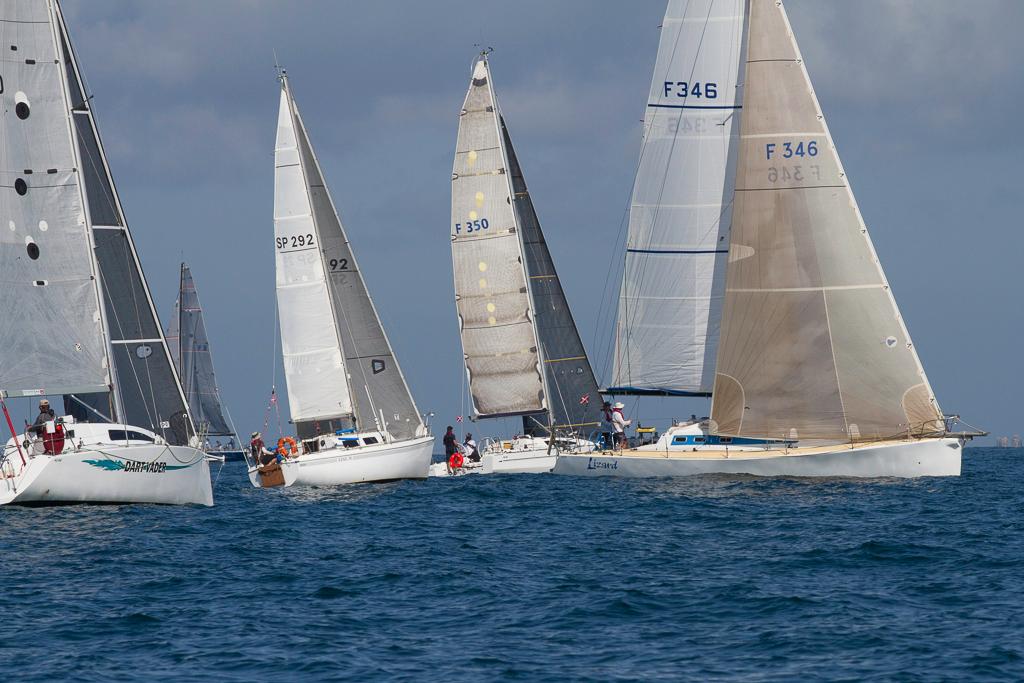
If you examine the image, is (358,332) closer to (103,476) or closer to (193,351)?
(103,476)

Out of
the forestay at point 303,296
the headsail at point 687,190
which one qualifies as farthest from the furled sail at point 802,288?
the forestay at point 303,296

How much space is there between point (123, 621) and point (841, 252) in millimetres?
21232

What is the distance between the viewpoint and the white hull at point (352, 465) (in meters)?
40.1

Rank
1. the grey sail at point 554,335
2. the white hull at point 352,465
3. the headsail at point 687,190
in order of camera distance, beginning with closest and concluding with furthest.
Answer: the headsail at point 687,190 < the white hull at point 352,465 < the grey sail at point 554,335

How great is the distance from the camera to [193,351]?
79500 mm

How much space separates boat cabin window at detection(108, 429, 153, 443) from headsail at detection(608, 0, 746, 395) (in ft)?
52.7

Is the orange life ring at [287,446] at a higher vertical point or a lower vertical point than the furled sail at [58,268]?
lower

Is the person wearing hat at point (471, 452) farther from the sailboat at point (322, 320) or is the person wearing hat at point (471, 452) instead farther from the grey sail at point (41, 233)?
the grey sail at point (41, 233)

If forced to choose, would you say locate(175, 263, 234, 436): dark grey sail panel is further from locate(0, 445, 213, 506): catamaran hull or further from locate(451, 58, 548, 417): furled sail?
locate(0, 445, 213, 506): catamaran hull

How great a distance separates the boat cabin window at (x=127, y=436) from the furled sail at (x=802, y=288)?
1416cm

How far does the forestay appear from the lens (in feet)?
144

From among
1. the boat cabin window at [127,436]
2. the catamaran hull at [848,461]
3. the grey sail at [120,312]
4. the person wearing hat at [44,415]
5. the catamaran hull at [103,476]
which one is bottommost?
the catamaran hull at [848,461]

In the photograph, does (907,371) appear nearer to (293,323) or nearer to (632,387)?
(632,387)

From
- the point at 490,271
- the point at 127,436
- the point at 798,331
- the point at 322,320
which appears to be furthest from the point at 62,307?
the point at 490,271
